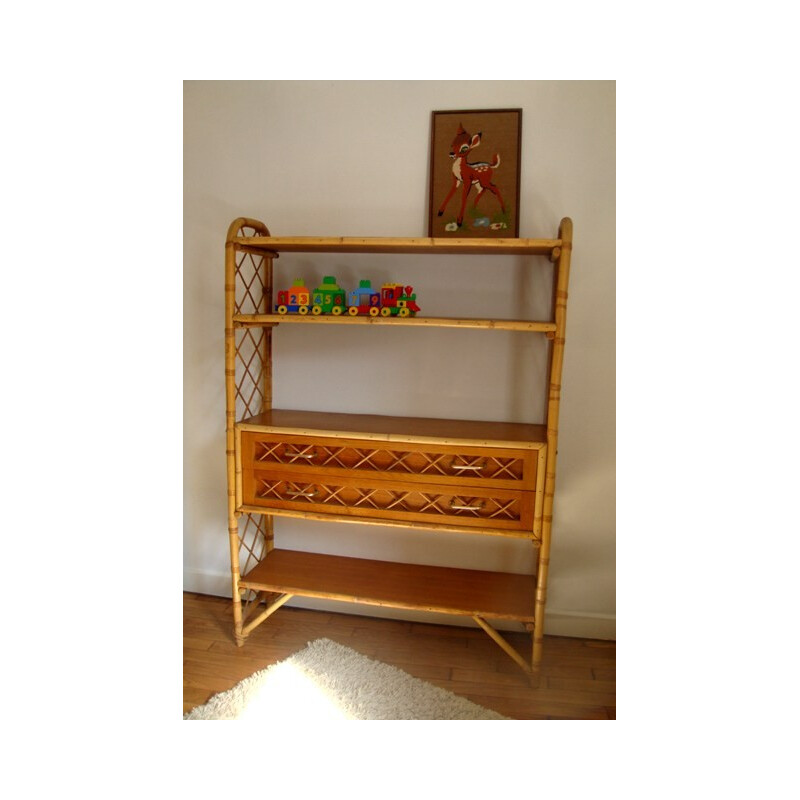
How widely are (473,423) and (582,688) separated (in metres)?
1.04

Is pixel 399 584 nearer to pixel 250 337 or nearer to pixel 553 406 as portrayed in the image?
pixel 553 406

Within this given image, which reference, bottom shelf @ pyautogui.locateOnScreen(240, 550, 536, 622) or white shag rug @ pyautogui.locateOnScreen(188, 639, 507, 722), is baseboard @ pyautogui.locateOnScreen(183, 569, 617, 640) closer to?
bottom shelf @ pyautogui.locateOnScreen(240, 550, 536, 622)

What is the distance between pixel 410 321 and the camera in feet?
6.31

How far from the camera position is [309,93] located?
90.0 inches

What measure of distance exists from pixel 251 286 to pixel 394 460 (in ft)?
3.28

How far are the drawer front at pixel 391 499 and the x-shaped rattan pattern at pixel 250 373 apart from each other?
42 cm

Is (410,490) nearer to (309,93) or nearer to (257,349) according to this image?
(257,349)

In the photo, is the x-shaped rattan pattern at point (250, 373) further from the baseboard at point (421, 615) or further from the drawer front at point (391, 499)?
the baseboard at point (421, 615)

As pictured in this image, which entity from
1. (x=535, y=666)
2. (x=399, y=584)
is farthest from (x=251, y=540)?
(x=535, y=666)

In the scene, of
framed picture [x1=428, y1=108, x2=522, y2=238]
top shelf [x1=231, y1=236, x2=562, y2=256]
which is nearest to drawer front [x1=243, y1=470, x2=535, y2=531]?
top shelf [x1=231, y1=236, x2=562, y2=256]
